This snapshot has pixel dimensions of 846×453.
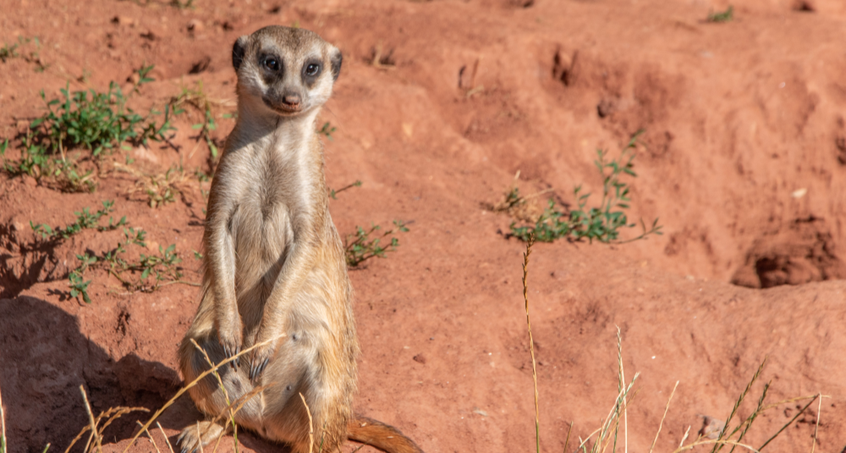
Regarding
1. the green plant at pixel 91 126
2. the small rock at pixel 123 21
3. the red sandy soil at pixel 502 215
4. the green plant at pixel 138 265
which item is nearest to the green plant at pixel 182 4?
the red sandy soil at pixel 502 215

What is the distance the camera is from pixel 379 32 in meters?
5.96

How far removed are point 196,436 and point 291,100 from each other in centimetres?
134

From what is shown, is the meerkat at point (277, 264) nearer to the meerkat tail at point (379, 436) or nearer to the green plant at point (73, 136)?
the meerkat tail at point (379, 436)

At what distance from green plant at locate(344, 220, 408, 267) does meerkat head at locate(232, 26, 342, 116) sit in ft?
4.04

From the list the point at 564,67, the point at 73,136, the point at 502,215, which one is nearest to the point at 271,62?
the point at 73,136

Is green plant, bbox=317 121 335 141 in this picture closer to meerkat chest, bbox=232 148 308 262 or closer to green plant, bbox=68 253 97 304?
green plant, bbox=68 253 97 304

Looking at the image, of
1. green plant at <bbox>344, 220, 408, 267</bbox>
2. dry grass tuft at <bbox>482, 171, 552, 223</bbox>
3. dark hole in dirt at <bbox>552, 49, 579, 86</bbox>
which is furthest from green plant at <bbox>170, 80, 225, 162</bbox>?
dark hole in dirt at <bbox>552, 49, 579, 86</bbox>

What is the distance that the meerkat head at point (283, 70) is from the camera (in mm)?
2523

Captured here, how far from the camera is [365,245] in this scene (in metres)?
3.88

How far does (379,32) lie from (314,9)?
67 cm

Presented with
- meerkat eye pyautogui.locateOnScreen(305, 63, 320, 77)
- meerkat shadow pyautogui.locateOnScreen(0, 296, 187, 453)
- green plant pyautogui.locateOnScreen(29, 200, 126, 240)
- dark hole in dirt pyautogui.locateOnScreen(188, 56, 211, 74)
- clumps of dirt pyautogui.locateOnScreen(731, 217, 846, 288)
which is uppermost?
meerkat eye pyautogui.locateOnScreen(305, 63, 320, 77)

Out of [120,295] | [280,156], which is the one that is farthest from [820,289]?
[120,295]

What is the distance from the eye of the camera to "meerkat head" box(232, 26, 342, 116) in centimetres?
252

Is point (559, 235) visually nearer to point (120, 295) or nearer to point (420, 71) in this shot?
point (420, 71)
